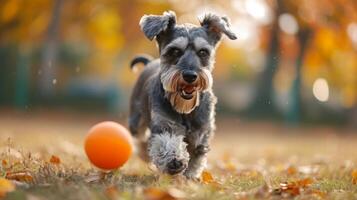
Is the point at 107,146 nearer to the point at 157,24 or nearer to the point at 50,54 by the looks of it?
the point at 157,24

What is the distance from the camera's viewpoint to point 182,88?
20.6 ft

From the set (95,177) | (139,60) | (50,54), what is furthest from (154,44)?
(95,177)

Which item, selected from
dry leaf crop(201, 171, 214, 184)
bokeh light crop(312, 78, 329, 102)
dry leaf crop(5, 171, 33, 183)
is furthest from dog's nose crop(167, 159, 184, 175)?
bokeh light crop(312, 78, 329, 102)

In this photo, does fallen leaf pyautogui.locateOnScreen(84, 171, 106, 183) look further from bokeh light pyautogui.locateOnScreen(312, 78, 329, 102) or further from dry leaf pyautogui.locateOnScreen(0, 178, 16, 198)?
bokeh light pyautogui.locateOnScreen(312, 78, 329, 102)

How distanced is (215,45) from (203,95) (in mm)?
599

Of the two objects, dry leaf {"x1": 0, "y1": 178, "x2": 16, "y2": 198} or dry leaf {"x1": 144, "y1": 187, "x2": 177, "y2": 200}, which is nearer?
dry leaf {"x1": 144, "y1": 187, "x2": 177, "y2": 200}

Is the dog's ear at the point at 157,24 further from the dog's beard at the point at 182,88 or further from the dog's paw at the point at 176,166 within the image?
the dog's paw at the point at 176,166

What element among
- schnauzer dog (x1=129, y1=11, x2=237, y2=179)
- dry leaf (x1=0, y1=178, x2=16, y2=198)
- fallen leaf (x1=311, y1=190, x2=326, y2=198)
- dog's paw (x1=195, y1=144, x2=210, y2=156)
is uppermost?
schnauzer dog (x1=129, y1=11, x2=237, y2=179)

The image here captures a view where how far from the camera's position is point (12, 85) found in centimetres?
2769

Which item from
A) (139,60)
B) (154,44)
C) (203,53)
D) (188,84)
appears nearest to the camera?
(188,84)

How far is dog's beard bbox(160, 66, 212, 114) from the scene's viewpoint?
6.25 metres

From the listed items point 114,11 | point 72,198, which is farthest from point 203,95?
point 114,11

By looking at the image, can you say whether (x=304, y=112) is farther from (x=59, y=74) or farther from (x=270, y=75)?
(x=59, y=74)

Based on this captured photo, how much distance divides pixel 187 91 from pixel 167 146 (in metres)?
0.59
